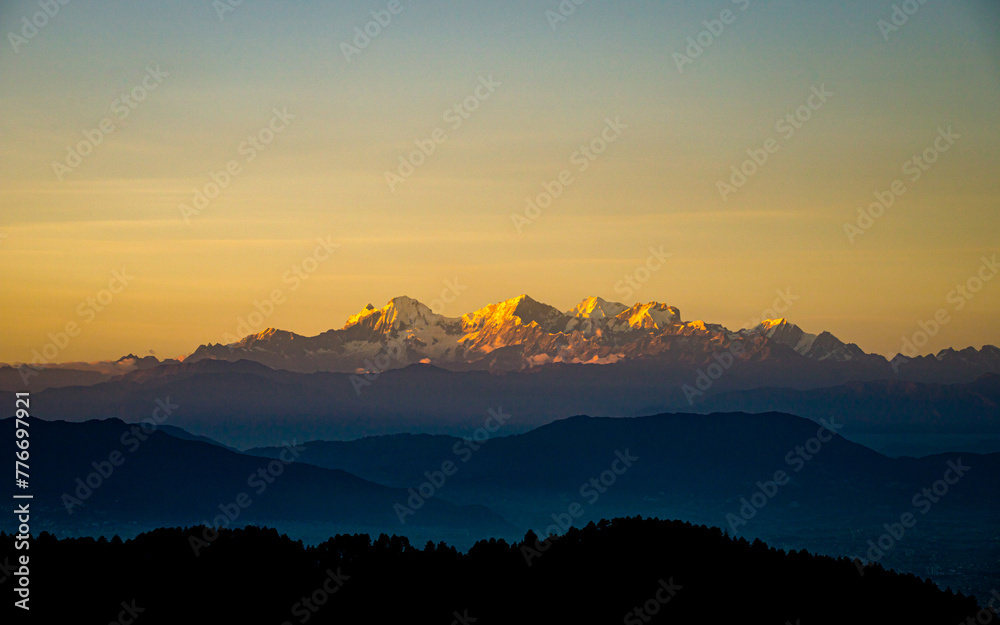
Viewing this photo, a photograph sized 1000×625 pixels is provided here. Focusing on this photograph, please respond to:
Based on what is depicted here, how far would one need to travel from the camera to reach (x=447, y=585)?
117 metres

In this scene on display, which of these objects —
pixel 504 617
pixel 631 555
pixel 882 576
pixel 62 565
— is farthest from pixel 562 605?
pixel 62 565

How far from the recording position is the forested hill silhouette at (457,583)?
363 ft

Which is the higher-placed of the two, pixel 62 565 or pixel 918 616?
pixel 62 565

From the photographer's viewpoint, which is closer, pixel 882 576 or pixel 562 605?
pixel 562 605

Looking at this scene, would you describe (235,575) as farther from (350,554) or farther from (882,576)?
(882,576)

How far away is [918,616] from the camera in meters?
124

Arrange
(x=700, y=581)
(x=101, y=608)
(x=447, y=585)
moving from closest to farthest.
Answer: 1. (x=101, y=608)
2. (x=447, y=585)
3. (x=700, y=581)

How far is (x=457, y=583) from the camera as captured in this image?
117 m

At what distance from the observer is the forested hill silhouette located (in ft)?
363

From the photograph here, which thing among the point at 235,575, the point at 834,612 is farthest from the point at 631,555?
the point at 235,575

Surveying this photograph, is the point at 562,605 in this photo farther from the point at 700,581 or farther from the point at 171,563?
the point at 171,563

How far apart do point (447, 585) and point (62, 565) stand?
4251cm

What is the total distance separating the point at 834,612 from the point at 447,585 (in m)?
46.1

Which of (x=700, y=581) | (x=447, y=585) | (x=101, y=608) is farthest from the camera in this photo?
(x=700, y=581)
